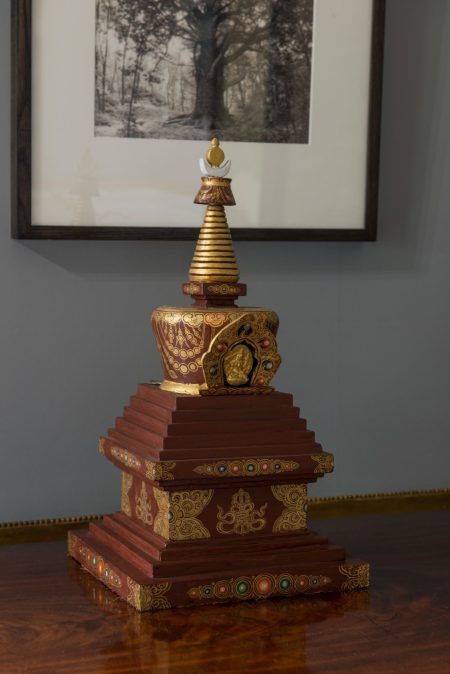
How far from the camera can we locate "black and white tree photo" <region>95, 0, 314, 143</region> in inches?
68.0

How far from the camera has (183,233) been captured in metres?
1.79

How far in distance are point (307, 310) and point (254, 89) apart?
379 millimetres

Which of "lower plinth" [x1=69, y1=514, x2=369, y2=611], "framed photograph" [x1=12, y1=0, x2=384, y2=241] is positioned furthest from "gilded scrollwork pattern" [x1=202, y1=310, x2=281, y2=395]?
"framed photograph" [x1=12, y1=0, x2=384, y2=241]

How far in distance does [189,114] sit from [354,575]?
0.75 m

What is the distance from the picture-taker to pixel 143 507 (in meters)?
1.50

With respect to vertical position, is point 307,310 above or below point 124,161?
below

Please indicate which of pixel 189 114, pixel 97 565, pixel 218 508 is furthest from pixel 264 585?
pixel 189 114

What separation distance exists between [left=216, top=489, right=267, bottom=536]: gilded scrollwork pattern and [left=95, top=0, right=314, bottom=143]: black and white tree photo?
609 millimetres

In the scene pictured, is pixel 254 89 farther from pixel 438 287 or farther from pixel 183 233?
pixel 438 287

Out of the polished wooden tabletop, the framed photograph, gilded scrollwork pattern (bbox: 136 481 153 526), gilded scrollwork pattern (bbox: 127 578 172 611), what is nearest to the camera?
the polished wooden tabletop

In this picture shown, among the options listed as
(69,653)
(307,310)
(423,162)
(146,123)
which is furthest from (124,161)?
(69,653)

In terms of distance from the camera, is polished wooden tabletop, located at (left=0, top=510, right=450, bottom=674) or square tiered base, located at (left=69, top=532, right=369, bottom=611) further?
square tiered base, located at (left=69, top=532, right=369, bottom=611)

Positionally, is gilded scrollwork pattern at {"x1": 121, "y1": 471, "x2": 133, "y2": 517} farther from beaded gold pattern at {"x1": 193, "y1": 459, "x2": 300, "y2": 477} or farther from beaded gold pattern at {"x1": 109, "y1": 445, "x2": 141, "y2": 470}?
beaded gold pattern at {"x1": 193, "y1": 459, "x2": 300, "y2": 477}

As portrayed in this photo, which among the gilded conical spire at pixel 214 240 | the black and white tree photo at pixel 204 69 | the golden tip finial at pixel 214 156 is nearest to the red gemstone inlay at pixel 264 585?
the gilded conical spire at pixel 214 240
